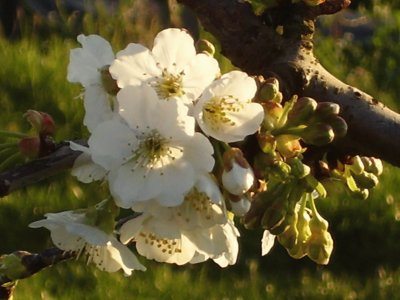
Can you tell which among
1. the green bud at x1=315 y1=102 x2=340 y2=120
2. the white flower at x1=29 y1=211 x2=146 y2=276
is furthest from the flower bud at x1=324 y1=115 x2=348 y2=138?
the white flower at x1=29 y1=211 x2=146 y2=276

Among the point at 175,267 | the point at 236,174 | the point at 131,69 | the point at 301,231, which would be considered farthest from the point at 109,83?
the point at 175,267

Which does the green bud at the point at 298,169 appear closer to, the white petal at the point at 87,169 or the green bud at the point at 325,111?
the green bud at the point at 325,111

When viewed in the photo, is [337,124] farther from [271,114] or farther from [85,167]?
[85,167]

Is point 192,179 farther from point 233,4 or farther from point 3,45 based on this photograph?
point 3,45

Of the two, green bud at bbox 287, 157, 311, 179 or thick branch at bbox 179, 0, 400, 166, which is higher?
green bud at bbox 287, 157, 311, 179

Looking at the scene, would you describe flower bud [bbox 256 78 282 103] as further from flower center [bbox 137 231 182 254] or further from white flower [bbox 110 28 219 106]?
flower center [bbox 137 231 182 254]

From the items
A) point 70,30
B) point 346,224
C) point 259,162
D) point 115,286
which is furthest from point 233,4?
point 70,30
